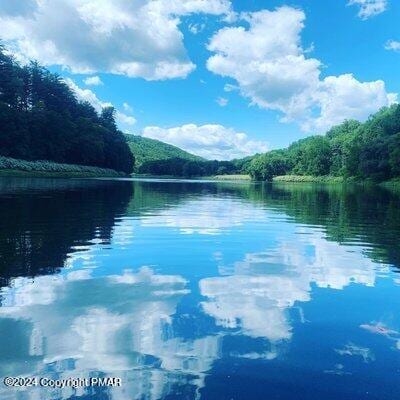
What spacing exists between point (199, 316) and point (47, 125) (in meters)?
100

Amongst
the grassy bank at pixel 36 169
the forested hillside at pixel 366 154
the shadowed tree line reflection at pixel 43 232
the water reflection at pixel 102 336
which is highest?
the forested hillside at pixel 366 154

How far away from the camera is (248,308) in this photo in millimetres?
8758

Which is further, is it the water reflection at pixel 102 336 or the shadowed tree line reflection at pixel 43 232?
the shadowed tree line reflection at pixel 43 232

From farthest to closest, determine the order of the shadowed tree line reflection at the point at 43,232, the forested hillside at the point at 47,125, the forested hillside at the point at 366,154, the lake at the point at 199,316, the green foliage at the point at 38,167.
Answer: the forested hillside at the point at 366,154 < the forested hillside at the point at 47,125 < the green foliage at the point at 38,167 < the shadowed tree line reflection at the point at 43,232 < the lake at the point at 199,316

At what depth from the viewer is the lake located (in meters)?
5.74

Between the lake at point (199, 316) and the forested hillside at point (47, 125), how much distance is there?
73.5 metres

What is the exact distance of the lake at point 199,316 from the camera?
226 inches

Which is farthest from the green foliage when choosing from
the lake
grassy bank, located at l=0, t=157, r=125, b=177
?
the lake

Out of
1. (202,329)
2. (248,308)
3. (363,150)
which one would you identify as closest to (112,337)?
(202,329)

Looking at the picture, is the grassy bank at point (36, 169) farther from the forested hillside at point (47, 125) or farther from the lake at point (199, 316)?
the lake at point (199, 316)

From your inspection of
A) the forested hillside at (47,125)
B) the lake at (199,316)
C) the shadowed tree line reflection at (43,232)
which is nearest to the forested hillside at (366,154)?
the forested hillside at (47,125)

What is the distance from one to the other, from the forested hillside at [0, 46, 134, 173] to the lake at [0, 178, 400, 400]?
241ft

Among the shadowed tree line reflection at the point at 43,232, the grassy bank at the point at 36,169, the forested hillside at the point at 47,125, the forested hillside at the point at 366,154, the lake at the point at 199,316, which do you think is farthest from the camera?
the forested hillside at the point at 366,154

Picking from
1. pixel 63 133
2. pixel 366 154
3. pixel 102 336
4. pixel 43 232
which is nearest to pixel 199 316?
pixel 102 336
